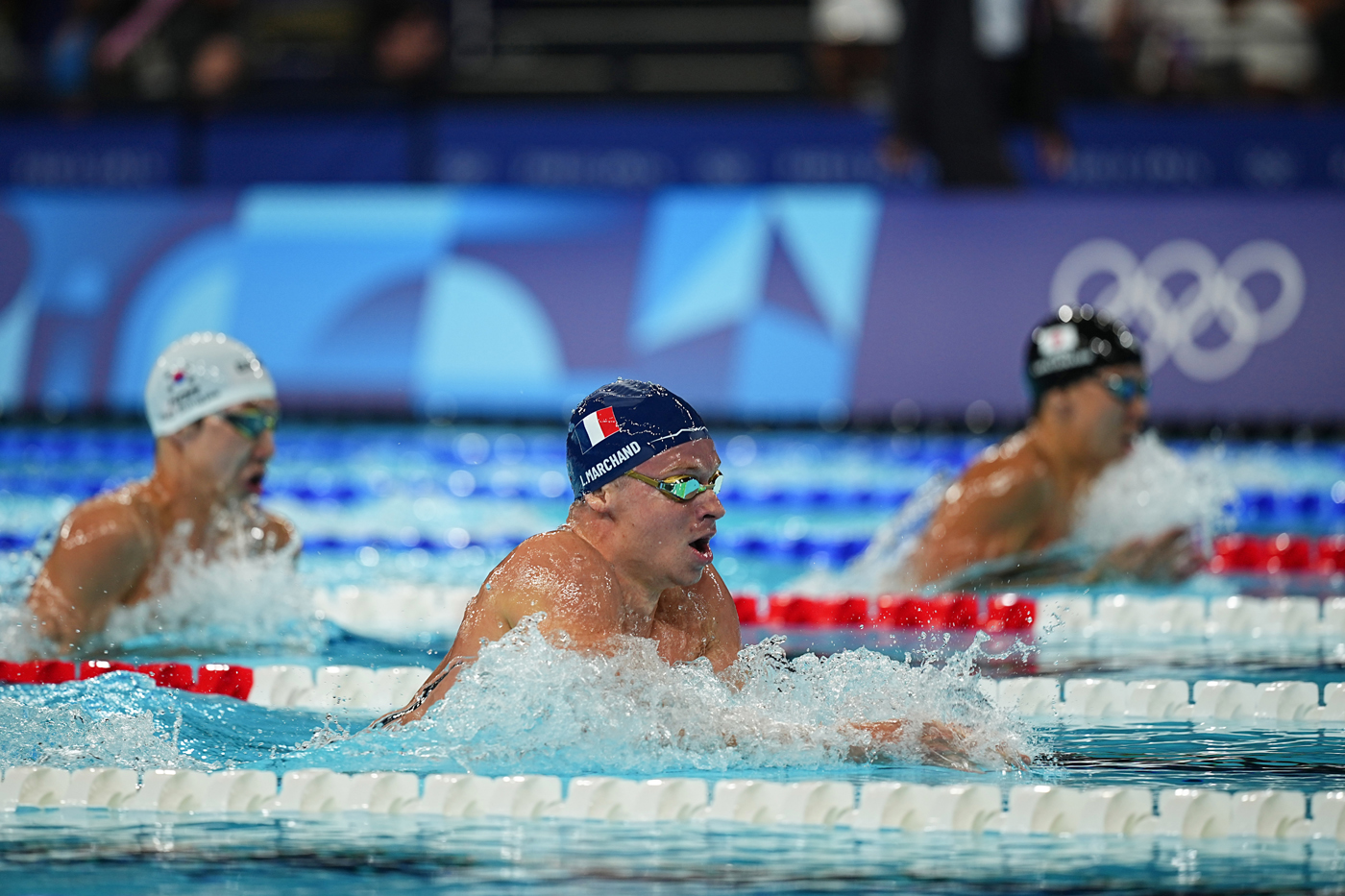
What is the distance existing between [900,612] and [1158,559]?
2.81 ft

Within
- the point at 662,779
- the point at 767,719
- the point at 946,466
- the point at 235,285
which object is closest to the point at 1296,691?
the point at 767,719

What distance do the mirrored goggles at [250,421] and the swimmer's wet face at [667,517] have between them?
172 cm

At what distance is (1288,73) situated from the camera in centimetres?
1068

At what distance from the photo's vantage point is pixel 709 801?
322 centimetres

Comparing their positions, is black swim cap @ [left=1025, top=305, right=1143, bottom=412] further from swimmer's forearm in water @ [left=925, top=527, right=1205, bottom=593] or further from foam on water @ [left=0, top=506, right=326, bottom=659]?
foam on water @ [left=0, top=506, right=326, bottom=659]

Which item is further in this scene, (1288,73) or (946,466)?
(1288,73)

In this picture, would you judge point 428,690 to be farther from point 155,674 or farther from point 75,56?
point 75,56

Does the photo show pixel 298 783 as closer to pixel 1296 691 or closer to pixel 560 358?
pixel 1296 691

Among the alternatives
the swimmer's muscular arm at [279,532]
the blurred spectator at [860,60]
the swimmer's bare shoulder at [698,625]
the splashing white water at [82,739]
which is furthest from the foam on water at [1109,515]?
the blurred spectator at [860,60]

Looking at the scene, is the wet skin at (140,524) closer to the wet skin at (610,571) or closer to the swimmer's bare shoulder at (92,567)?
the swimmer's bare shoulder at (92,567)

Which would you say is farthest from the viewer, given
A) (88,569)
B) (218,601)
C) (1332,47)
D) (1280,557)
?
(1332,47)

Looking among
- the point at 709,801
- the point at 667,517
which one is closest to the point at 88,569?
the point at 667,517

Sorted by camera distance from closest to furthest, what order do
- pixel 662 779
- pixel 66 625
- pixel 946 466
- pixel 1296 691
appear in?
pixel 662 779 → pixel 1296 691 → pixel 66 625 → pixel 946 466

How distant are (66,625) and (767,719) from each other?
1.96 m
